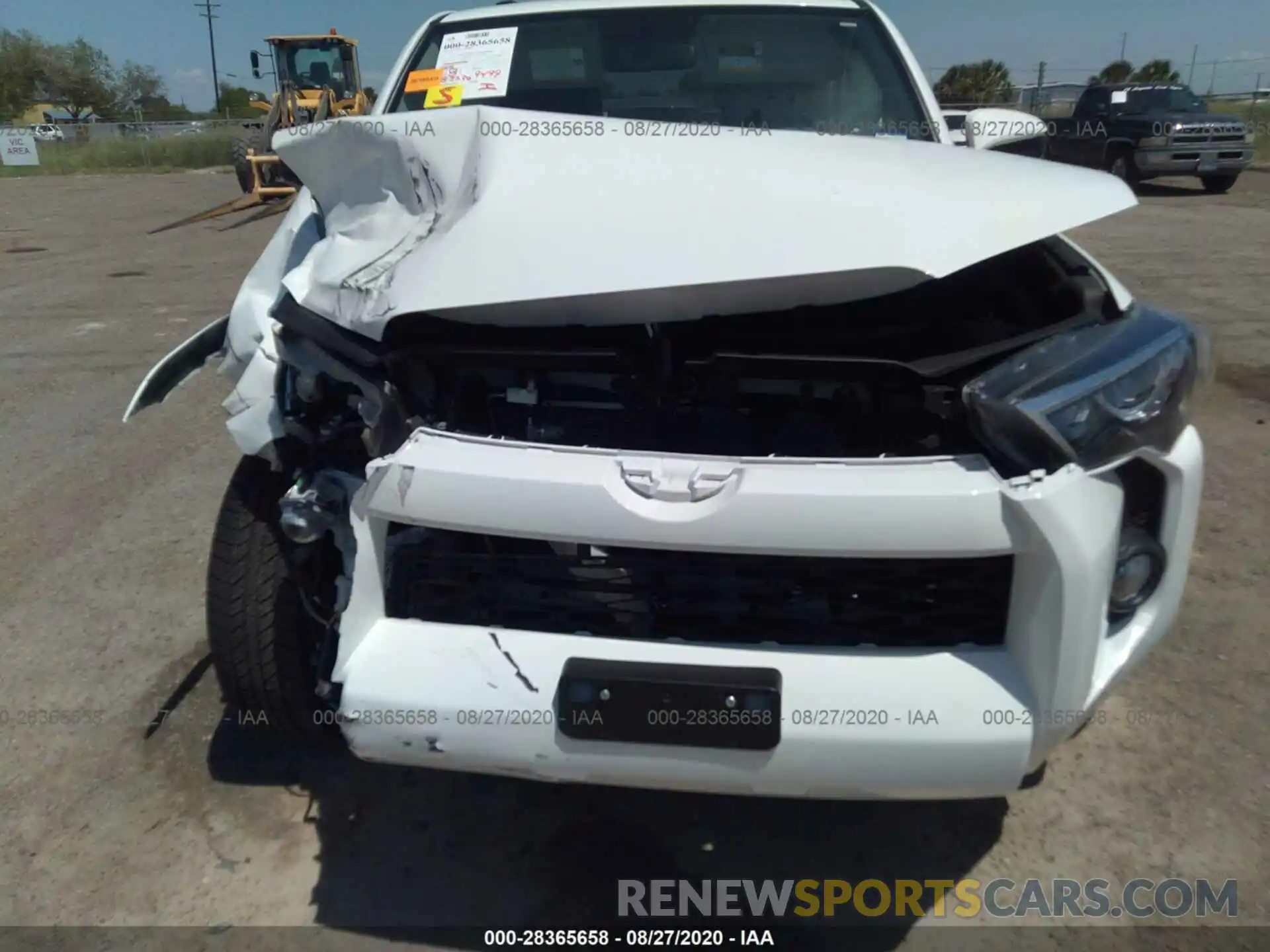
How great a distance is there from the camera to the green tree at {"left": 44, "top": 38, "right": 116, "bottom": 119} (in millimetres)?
55375

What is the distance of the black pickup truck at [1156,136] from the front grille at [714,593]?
14016 millimetres

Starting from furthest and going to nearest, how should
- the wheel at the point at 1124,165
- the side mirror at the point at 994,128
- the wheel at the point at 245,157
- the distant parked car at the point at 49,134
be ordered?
the distant parked car at the point at 49,134, the wheel at the point at 245,157, the wheel at the point at 1124,165, the side mirror at the point at 994,128

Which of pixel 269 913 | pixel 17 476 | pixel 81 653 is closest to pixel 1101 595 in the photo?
pixel 269 913

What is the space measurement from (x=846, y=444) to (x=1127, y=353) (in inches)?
20.3

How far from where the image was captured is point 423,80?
327cm

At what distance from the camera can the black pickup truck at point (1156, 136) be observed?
1367 centimetres

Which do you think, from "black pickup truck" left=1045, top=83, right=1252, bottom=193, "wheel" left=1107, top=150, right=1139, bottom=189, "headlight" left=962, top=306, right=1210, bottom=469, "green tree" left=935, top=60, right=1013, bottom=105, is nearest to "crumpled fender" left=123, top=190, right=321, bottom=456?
"headlight" left=962, top=306, right=1210, bottom=469

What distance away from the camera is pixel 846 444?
194cm

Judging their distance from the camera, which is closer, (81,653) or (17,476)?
(81,653)

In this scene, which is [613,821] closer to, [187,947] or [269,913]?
[269,913]

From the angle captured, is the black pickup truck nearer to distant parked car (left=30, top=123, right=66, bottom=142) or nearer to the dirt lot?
the dirt lot

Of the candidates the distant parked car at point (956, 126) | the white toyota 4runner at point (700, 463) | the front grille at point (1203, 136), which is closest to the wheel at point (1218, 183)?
the front grille at point (1203, 136)

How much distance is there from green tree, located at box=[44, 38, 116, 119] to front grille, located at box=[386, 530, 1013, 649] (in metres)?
64.8

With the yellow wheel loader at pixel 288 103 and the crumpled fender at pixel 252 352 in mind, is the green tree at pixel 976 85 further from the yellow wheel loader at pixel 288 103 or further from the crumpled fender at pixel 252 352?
the crumpled fender at pixel 252 352
